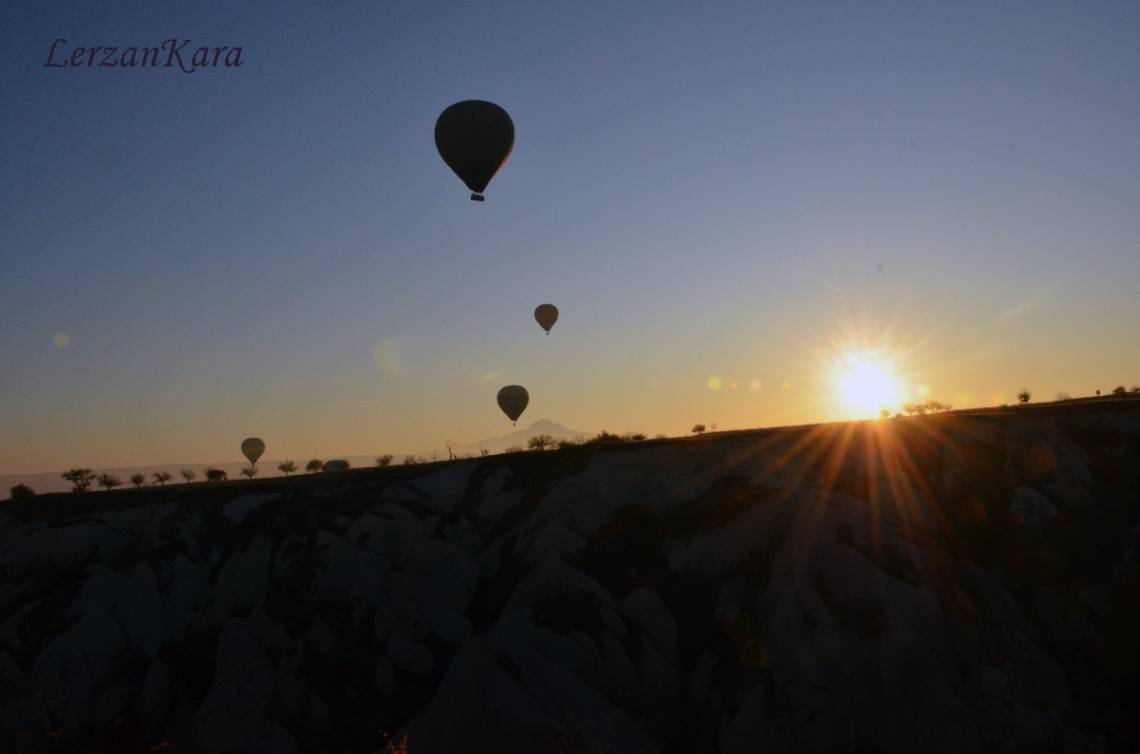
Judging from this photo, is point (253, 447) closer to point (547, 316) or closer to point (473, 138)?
point (547, 316)

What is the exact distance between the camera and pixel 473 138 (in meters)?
36.1

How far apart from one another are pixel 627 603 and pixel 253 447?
203 feet

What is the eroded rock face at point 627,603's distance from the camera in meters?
22.2

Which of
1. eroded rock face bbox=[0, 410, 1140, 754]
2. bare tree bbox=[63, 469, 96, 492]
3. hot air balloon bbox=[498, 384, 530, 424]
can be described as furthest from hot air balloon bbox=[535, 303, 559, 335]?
bare tree bbox=[63, 469, 96, 492]

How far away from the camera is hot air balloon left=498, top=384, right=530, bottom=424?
58.0 m

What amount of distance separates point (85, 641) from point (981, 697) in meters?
35.0

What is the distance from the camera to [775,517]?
28391 millimetres

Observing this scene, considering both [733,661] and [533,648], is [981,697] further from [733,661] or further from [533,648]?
[533,648]

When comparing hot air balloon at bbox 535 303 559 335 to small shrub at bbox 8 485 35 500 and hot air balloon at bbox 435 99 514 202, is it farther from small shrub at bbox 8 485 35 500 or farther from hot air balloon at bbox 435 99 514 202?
small shrub at bbox 8 485 35 500

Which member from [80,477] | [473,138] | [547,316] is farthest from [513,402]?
[80,477]

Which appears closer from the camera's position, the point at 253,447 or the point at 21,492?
the point at 21,492

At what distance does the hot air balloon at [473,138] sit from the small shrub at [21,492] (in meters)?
32.5

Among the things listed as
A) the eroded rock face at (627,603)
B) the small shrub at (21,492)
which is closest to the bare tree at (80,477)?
the small shrub at (21,492)

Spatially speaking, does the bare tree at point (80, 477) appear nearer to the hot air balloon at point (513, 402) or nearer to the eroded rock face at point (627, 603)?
the eroded rock face at point (627, 603)
